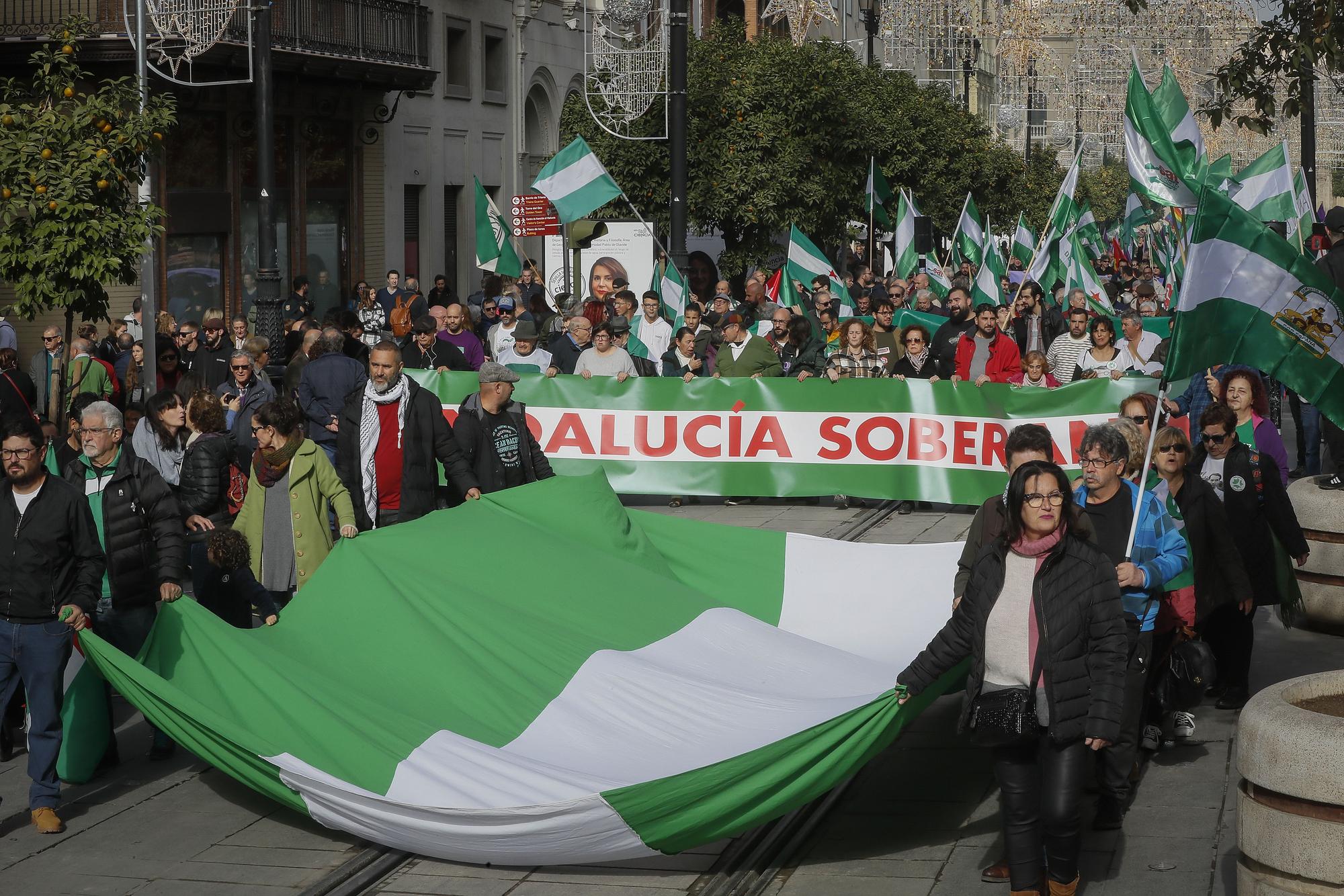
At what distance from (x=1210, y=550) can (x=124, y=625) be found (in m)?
Answer: 5.06

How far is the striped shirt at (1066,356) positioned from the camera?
16734 millimetres

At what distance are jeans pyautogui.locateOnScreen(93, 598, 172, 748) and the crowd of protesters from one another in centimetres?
1

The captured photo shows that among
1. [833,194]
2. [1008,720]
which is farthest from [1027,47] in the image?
[1008,720]

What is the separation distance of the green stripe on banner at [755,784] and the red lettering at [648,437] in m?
8.63

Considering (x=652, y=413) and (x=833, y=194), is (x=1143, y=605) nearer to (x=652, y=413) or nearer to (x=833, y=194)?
(x=652, y=413)

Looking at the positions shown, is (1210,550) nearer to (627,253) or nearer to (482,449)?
(482,449)

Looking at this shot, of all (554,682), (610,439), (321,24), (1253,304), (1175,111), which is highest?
(321,24)

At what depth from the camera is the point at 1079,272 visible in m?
23.1

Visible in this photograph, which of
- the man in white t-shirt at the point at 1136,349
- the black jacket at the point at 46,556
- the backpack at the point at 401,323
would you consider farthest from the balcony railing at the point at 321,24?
the black jacket at the point at 46,556

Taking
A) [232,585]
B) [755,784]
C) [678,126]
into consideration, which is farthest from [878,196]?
[755,784]

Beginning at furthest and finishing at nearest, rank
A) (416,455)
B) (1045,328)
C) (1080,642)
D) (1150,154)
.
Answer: (1045,328) → (1150,154) → (416,455) → (1080,642)

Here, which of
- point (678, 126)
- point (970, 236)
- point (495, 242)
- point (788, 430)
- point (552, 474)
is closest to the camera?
point (552, 474)

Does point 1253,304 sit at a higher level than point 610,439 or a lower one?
higher

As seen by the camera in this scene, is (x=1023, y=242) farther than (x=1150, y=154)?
Yes
